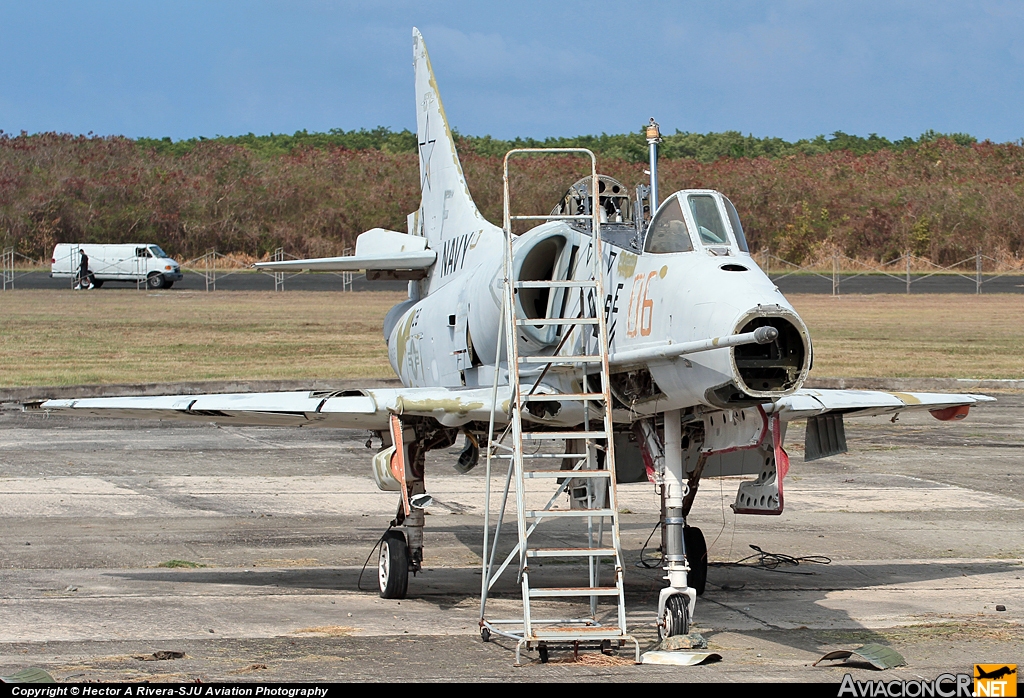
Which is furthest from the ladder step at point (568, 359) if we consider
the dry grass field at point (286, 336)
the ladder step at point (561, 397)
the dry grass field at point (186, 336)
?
the dry grass field at point (286, 336)

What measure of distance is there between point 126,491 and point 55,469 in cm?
Answer: 207

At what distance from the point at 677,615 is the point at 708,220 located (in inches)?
121

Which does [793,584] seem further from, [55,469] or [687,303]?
[55,469]

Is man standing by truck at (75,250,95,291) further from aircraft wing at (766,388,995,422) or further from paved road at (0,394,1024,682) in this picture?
aircraft wing at (766,388,995,422)

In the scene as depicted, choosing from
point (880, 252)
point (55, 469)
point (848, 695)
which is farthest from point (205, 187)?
point (848, 695)

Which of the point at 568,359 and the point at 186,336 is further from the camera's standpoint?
→ the point at 186,336

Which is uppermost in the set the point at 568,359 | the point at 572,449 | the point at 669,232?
the point at 669,232

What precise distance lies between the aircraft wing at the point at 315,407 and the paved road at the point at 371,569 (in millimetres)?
1606

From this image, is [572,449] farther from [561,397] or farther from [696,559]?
[561,397]

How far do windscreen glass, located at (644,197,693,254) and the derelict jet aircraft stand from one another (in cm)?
1

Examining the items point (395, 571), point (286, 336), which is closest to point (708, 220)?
point (395, 571)

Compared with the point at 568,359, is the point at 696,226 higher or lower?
higher

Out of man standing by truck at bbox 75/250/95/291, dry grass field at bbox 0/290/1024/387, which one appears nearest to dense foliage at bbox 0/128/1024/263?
man standing by truck at bbox 75/250/95/291

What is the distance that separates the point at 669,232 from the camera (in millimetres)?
9820
